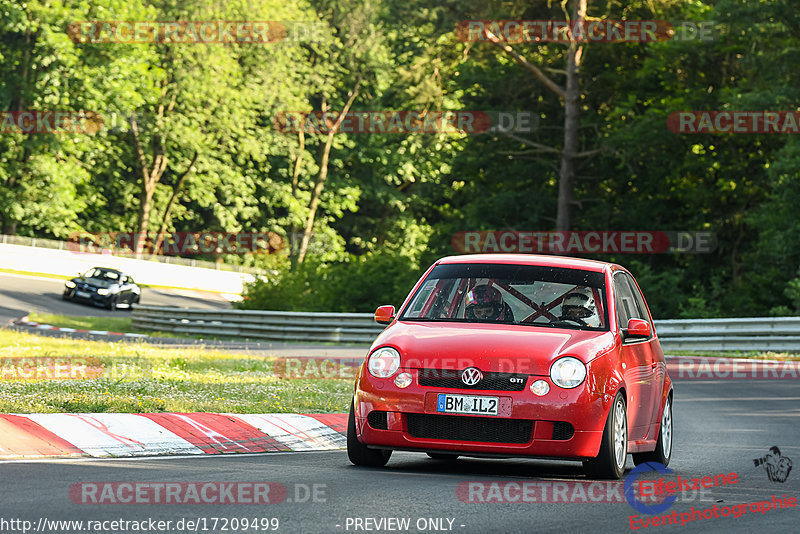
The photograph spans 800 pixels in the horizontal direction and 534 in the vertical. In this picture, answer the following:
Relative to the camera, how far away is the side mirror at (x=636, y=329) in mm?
9836

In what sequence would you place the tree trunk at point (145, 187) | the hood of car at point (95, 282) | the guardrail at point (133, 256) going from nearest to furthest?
the hood of car at point (95, 282) < the guardrail at point (133, 256) < the tree trunk at point (145, 187)

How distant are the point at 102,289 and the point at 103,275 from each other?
4.04ft

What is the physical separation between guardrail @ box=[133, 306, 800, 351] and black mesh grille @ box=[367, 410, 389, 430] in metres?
18.6

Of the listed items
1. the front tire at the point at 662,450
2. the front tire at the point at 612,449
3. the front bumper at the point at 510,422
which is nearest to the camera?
the front bumper at the point at 510,422

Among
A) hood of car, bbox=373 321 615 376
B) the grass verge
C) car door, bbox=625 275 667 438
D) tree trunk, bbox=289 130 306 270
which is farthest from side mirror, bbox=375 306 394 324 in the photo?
tree trunk, bbox=289 130 306 270

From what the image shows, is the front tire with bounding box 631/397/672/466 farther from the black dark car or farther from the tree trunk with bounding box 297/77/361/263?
the tree trunk with bounding box 297/77/361/263

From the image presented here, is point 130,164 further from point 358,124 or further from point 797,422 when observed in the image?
point 797,422

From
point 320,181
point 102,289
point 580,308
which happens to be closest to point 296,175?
point 320,181

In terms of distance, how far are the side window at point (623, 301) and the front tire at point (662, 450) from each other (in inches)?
35.0

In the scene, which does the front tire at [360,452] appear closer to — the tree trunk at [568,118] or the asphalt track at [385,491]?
the asphalt track at [385,491]

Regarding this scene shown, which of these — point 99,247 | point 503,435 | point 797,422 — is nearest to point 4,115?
point 99,247

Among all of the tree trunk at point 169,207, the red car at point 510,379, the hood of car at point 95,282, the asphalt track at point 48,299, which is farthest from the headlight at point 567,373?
the tree trunk at point 169,207

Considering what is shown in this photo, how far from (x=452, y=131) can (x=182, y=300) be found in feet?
57.9

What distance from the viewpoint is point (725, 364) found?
80.1ft
